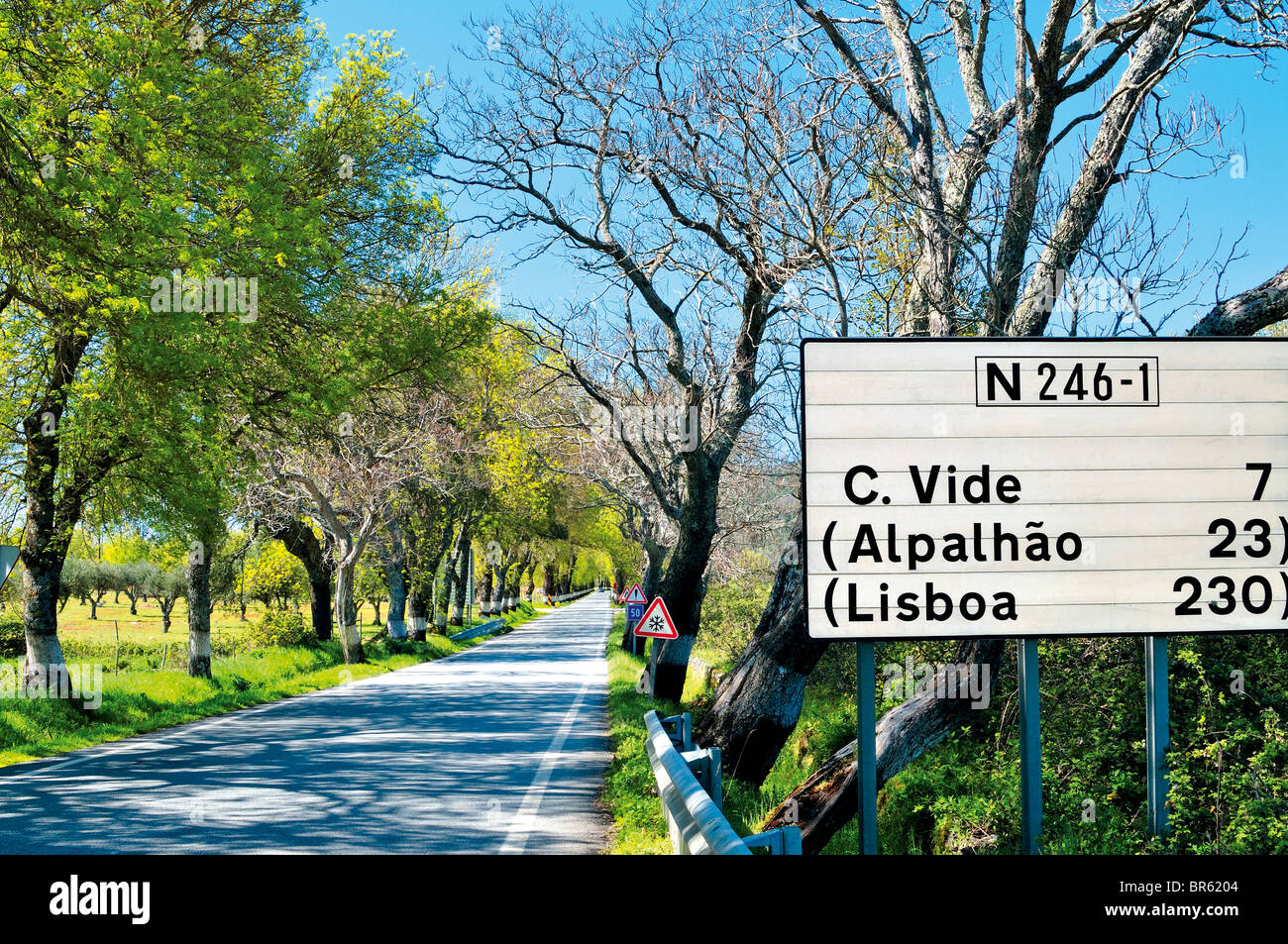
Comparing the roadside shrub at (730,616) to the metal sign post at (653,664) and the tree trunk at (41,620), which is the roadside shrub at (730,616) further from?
the tree trunk at (41,620)

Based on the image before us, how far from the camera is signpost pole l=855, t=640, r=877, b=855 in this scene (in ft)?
13.8

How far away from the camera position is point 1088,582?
13.6 ft

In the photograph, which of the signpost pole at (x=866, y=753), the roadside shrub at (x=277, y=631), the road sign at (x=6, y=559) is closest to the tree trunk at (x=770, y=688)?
the signpost pole at (x=866, y=753)

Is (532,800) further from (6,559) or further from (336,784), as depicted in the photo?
(6,559)

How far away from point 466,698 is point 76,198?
11.9 metres

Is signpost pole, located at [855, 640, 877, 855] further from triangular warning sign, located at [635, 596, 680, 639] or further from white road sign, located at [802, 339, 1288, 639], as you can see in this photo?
triangular warning sign, located at [635, 596, 680, 639]

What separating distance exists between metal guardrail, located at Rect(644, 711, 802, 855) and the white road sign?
939 mm

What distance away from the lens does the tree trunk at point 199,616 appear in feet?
70.9

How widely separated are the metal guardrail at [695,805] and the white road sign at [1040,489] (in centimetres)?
94

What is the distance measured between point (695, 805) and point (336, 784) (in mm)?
6400
